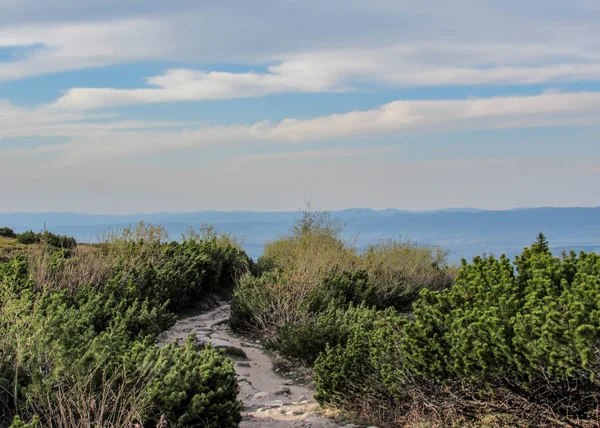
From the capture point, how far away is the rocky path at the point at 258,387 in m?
7.11

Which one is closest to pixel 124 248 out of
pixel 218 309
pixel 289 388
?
pixel 218 309

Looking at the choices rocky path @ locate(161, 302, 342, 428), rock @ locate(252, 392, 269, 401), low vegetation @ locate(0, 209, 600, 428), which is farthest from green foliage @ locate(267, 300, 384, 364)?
low vegetation @ locate(0, 209, 600, 428)

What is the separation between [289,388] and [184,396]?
4.43 metres

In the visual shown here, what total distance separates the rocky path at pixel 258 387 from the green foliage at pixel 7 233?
48.6 feet

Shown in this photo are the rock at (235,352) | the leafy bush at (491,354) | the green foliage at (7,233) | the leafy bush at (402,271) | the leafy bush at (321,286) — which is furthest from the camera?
the green foliage at (7,233)

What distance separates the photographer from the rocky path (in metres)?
7.11

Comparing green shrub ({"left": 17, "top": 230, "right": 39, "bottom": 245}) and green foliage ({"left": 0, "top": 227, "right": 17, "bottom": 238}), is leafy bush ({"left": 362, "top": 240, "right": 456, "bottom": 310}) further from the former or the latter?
green foliage ({"left": 0, "top": 227, "right": 17, "bottom": 238})

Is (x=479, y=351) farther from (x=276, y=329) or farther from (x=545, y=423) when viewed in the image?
(x=276, y=329)

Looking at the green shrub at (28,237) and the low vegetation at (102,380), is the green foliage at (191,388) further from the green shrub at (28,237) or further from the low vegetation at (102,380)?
the green shrub at (28,237)

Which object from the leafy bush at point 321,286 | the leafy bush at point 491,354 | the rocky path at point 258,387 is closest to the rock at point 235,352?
the rocky path at point 258,387

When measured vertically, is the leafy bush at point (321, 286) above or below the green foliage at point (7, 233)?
below

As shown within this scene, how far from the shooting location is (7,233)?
2641 cm

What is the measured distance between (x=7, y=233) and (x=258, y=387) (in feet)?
67.0

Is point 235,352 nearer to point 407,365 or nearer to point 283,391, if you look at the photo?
point 283,391
